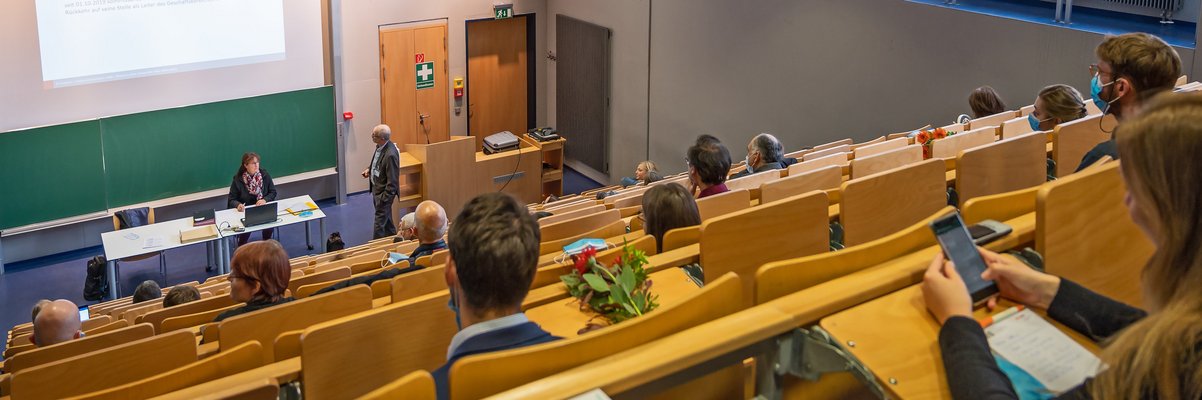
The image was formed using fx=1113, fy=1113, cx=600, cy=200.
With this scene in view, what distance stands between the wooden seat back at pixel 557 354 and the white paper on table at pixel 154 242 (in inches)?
322

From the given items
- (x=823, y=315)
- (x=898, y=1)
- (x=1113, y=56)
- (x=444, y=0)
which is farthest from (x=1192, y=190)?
(x=444, y=0)

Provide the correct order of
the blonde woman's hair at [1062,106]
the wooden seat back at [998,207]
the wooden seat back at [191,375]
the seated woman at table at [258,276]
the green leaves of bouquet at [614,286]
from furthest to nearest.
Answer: the blonde woman's hair at [1062,106] → the seated woman at table at [258,276] → the wooden seat back at [191,375] → the green leaves of bouquet at [614,286] → the wooden seat back at [998,207]

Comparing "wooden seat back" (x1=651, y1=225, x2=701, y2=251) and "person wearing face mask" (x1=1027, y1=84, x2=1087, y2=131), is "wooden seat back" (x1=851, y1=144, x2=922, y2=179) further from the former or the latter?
"wooden seat back" (x1=651, y1=225, x2=701, y2=251)

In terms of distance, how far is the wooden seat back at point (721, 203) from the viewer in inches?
196

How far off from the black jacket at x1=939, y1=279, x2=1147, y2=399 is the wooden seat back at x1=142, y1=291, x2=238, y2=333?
4637mm

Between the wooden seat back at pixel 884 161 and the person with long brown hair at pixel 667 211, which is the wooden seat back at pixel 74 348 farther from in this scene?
the wooden seat back at pixel 884 161

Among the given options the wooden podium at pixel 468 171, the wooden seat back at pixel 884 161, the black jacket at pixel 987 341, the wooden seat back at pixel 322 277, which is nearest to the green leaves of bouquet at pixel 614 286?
the black jacket at pixel 987 341

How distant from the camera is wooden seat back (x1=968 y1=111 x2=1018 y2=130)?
7.17 m

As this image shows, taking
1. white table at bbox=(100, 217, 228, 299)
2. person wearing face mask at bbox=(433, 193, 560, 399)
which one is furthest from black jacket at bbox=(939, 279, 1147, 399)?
white table at bbox=(100, 217, 228, 299)

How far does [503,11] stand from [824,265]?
11447 mm

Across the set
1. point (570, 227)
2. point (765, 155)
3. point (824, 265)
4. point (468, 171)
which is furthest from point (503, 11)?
point (824, 265)

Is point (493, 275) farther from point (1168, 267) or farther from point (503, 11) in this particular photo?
point (503, 11)

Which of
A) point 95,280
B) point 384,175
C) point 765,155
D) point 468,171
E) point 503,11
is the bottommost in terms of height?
point 95,280

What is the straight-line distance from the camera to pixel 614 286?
10.3ft
